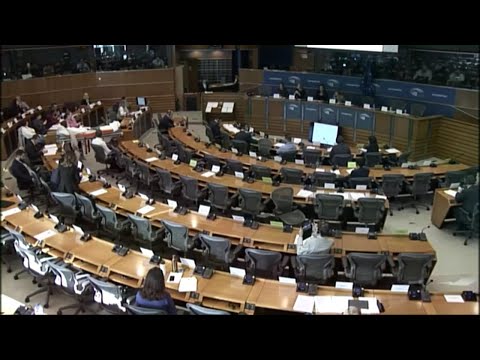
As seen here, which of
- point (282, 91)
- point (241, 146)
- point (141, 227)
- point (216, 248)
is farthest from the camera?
point (282, 91)

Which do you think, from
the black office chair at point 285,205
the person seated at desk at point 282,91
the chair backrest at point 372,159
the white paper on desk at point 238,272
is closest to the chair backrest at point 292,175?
the black office chair at point 285,205

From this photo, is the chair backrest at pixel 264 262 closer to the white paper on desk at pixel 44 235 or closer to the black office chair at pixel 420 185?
the white paper on desk at pixel 44 235

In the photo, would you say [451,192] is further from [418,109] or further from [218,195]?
[418,109]

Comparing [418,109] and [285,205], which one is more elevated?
[418,109]

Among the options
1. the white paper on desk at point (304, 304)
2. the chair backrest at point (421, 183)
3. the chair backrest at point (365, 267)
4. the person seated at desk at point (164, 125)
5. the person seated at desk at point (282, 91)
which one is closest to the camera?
the white paper on desk at point (304, 304)

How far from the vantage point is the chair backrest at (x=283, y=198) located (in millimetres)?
8766

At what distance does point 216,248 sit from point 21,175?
5658mm

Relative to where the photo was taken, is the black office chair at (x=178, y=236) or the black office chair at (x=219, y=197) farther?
the black office chair at (x=219, y=197)

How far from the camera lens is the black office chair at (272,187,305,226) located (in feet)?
28.6

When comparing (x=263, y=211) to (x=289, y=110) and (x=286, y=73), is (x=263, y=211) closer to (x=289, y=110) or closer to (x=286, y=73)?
(x=289, y=110)

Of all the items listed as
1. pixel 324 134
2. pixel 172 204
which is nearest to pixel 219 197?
pixel 172 204

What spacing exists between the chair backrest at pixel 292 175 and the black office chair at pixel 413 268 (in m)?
3.77

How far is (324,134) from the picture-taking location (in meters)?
15.5

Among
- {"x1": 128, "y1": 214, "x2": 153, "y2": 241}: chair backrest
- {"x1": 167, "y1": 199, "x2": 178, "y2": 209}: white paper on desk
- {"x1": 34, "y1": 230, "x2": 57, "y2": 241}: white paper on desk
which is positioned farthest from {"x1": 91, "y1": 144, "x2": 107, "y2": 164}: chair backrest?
{"x1": 34, "y1": 230, "x2": 57, "y2": 241}: white paper on desk
